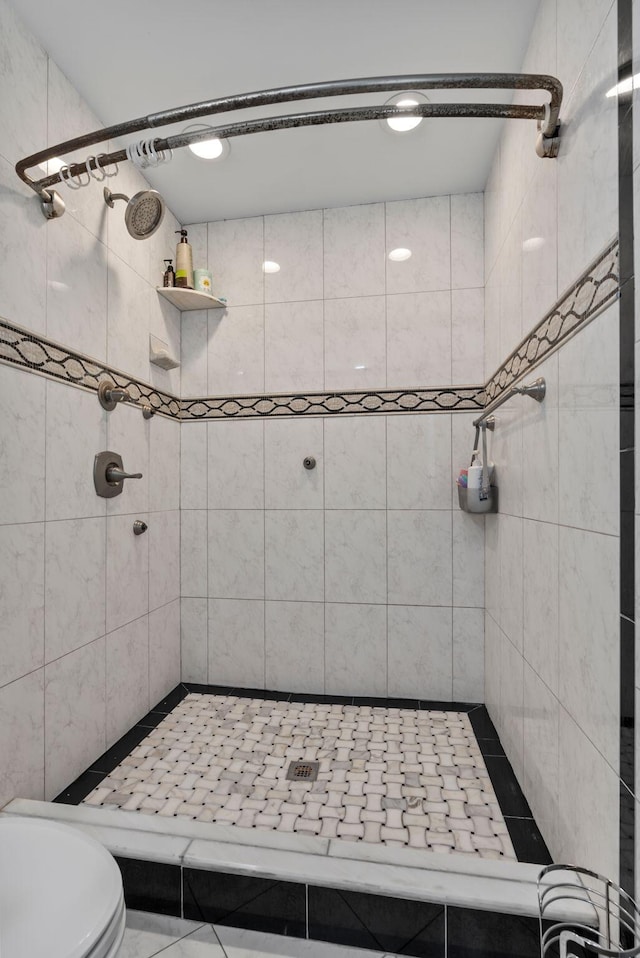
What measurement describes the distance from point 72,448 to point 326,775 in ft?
4.60

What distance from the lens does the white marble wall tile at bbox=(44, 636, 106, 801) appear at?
1.41 meters

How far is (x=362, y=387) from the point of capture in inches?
85.6

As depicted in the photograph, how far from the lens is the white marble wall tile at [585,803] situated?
88 centimetres

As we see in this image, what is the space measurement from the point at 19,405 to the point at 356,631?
5.33ft

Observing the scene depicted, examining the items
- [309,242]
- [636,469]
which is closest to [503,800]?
[636,469]

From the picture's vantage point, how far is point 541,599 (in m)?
1.30

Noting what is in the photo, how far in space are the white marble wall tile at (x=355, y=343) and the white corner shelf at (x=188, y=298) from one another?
55cm

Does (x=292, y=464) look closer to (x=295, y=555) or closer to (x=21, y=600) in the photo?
(x=295, y=555)

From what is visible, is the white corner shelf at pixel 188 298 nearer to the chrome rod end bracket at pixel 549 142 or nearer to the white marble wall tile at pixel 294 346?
the white marble wall tile at pixel 294 346

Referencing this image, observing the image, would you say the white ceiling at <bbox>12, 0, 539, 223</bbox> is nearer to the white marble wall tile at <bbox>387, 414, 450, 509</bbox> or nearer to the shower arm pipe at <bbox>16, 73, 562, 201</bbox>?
the shower arm pipe at <bbox>16, 73, 562, 201</bbox>

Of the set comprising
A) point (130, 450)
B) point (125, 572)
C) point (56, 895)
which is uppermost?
point (130, 450)

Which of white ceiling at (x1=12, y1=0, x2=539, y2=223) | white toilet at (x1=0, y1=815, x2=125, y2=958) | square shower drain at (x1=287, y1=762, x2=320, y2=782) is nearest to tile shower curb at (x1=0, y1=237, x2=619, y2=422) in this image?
white ceiling at (x1=12, y1=0, x2=539, y2=223)

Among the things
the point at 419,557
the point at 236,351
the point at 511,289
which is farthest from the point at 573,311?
the point at 236,351

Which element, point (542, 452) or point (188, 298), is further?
point (188, 298)
